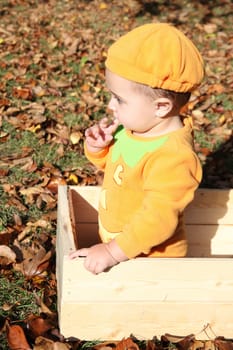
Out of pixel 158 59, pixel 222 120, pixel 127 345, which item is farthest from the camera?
pixel 222 120

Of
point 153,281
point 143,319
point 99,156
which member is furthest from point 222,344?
point 99,156

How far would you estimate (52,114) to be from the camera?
443cm

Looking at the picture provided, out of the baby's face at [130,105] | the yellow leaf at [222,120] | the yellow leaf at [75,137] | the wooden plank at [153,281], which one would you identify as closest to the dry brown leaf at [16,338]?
the wooden plank at [153,281]

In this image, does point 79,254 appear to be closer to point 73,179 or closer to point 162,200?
point 162,200

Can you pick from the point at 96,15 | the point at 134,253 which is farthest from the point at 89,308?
the point at 96,15

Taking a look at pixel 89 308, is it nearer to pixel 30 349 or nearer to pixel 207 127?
pixel 30 349

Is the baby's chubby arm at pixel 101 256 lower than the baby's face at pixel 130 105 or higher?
lower

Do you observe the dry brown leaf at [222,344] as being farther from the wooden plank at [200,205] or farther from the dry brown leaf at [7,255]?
the dry brown leaf at [7,255]

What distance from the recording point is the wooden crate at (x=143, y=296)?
2.08m

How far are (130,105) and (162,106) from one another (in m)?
0.13

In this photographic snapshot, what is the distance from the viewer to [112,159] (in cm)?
236

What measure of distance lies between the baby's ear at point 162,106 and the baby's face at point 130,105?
2cm

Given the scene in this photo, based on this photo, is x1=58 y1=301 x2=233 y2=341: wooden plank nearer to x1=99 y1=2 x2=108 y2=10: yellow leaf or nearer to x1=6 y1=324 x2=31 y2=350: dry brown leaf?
x1=6 y1=324 x2=31 y2=350: dry brown leaf

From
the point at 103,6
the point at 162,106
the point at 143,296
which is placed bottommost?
the point at 103,6
